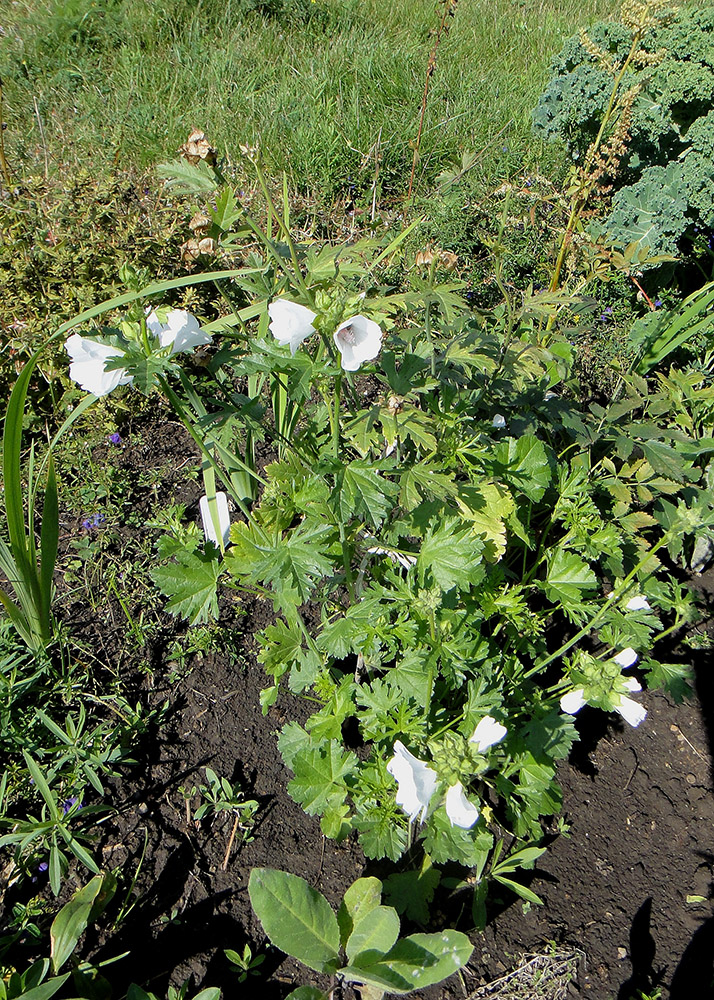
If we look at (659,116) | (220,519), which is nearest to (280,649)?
(220,519)

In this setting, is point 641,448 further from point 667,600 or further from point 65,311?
point 65,311

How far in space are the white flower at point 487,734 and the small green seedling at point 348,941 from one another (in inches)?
15.6

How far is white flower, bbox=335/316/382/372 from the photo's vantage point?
117cm

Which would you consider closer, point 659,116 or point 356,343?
point 356,343

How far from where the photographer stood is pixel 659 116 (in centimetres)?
264

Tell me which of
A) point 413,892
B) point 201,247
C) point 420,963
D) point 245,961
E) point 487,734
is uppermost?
point 201,247

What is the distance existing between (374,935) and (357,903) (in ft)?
0.33

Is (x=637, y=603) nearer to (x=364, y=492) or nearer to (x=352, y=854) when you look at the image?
(x=364, y=492)

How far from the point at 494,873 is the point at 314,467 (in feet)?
3.35

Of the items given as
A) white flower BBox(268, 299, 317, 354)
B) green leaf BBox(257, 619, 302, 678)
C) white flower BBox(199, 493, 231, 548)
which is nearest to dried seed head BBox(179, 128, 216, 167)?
white flower BBox(268, 299, 317, 354)

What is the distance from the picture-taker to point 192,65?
397 cm

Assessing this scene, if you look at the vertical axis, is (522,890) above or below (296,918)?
below

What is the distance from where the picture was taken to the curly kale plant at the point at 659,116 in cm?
258

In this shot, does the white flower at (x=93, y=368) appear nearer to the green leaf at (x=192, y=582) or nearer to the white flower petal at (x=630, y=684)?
the green leaf at (x=192, y=582)
